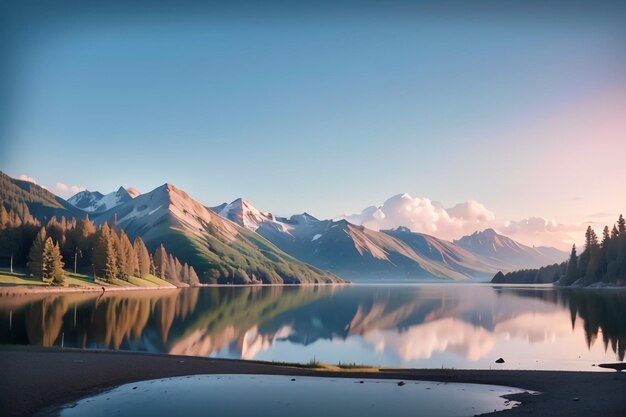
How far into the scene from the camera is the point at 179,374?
37.6 meters

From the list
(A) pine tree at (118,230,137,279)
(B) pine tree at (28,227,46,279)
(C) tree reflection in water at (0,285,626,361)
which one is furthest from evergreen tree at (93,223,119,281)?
(C) tree reflection in water at (0,285,626,361)

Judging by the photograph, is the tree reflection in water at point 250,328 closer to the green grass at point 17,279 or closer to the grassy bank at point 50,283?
the grassy bank at point 50,283

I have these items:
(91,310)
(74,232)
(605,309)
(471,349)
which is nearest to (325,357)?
(471,349)

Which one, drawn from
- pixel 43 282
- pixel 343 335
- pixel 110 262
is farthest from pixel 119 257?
pixel 343 335

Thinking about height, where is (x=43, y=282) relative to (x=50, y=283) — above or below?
above

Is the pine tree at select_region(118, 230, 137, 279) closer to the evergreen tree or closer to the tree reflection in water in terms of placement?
the evergreen tree

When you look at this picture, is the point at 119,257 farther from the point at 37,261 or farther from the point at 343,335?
the point at 343,335

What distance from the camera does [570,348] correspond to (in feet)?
203

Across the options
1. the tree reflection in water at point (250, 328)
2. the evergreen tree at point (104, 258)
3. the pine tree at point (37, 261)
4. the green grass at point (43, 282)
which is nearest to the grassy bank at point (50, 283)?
the green grass at point (43, 282)

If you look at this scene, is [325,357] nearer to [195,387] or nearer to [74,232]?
[195,387]

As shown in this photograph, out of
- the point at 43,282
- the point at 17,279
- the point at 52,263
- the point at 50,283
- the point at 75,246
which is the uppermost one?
the point at 75,246

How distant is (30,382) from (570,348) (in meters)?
56.9

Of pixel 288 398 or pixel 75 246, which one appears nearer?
pixel 288 398

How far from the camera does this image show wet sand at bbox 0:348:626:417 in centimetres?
2667
